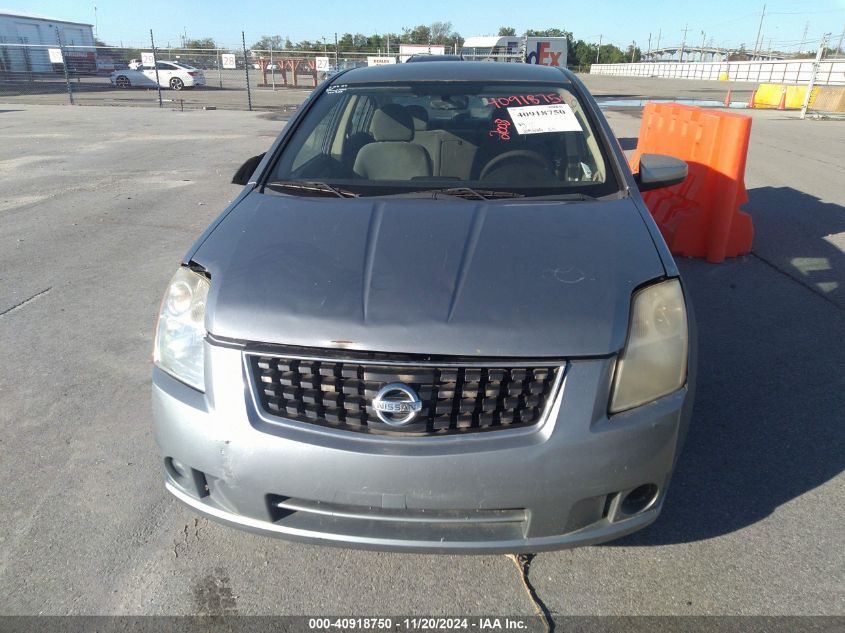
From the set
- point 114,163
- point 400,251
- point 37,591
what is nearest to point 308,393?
point 400,251

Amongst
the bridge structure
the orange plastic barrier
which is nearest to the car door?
the orange plastic barrier

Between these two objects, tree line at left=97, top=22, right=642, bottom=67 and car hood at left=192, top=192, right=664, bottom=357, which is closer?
car hood at left=192, top=192, right=664, bottom=357

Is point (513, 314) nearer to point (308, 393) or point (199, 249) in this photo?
point (308, 393)

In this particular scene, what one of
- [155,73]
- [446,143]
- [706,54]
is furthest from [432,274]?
[706,54]

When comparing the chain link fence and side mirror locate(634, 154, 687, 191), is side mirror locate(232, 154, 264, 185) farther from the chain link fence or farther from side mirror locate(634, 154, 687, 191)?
the chain link fence

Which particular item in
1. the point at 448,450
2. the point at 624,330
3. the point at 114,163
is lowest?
the point at 114,163

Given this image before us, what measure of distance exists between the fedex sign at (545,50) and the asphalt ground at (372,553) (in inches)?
666

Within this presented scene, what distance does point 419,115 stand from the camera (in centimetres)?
356

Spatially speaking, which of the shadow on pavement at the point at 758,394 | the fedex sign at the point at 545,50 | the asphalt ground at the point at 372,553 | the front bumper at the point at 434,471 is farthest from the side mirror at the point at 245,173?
the fedex sign at the point at 545,50

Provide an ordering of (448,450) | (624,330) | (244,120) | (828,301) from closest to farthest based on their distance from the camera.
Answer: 1. (448,450)
2. (624,330)
3. (828,301)
4. (244,120)

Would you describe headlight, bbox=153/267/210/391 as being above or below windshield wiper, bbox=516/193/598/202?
below

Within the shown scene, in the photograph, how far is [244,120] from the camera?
1817 cm

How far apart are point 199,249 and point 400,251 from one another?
787 mm

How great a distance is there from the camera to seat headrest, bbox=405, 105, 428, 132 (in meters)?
3.54
